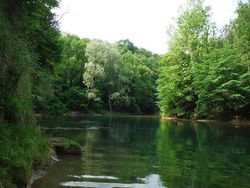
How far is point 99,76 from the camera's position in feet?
232

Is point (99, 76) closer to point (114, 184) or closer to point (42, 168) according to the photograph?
point (42, 168)

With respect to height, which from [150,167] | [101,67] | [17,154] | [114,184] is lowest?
[114,184]

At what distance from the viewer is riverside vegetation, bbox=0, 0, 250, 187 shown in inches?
432

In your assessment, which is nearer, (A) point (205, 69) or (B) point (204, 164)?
(B) point (204, 164)

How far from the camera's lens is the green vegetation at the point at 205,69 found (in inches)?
2138

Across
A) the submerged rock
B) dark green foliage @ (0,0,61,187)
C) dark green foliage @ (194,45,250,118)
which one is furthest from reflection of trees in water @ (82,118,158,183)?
dark green foliage @ (194,45,250,118)

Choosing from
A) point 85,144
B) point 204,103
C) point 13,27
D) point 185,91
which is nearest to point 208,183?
point 13,27

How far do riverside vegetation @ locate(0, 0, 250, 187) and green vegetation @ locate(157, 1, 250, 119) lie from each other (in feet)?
0.44

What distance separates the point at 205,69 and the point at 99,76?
2036cm

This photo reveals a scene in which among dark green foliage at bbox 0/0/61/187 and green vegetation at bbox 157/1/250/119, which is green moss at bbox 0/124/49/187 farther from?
green vegetation at bbox 157/1/250/119

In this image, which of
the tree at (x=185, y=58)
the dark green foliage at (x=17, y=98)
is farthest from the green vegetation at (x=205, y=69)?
the dark green foliage at (x=17, y=98)

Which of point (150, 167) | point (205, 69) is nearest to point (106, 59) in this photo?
point (205, 69)

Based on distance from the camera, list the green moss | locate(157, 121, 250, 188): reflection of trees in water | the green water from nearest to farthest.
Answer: the green moss → the green water → locate(157, 121, 250, 188): reflection of trees in water

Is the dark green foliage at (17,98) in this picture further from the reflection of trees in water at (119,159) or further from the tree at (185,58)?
the tree at (185,58)
